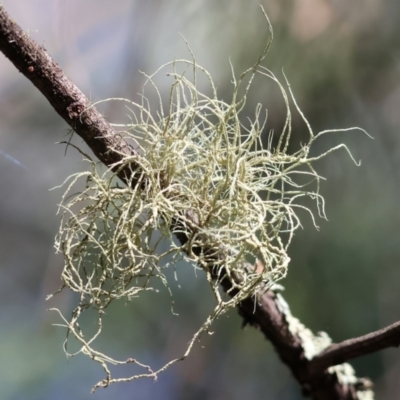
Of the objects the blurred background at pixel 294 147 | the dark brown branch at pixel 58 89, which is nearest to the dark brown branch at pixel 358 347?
the blurred background at pixel 294 147

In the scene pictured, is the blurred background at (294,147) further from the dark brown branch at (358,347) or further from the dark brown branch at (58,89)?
the dark brown branch at (58,89)

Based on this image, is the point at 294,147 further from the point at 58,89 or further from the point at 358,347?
the point at 58,89

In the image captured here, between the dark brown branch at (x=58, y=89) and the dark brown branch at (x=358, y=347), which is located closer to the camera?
the dark brown branch at (x=58, y=89)

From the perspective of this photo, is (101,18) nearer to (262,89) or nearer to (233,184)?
(262,89)

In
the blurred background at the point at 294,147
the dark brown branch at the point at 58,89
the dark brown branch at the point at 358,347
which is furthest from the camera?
the blurred background at the point at 294,147

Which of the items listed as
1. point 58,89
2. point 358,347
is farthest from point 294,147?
point 58,89

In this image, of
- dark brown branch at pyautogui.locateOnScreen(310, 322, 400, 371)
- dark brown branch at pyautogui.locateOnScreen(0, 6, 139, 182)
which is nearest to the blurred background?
dark brown branch at pyautogui.locateOnScreen(310, 322, 400, 371)

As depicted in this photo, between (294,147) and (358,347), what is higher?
(294,147)
